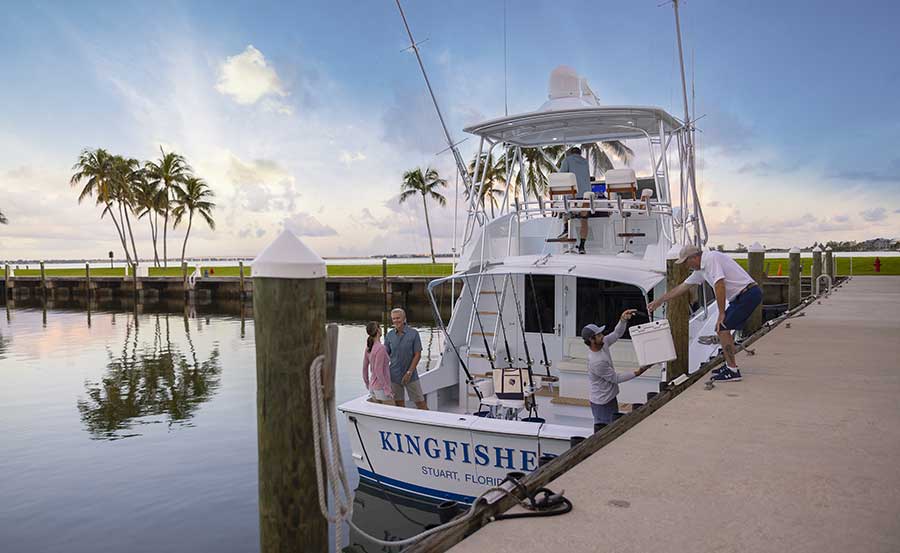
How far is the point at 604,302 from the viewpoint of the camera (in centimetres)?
1052

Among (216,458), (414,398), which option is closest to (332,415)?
(414,398)

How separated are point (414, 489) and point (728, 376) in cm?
389

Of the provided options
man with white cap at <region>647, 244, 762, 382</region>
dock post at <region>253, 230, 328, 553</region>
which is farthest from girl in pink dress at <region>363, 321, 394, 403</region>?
dock post at <region>253, 230, 328, 553</region>

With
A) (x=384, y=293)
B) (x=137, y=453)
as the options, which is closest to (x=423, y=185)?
(x=384, y=293)

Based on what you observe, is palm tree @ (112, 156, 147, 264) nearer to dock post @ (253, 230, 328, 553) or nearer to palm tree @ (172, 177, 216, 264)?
palm tree @ (172, 177, 216, 264)

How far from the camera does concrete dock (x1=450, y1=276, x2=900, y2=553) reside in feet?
10.8

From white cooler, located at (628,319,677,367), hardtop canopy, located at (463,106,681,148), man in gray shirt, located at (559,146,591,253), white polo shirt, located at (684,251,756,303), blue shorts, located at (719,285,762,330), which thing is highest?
hardtop canopy, located at (463,106,681,148)

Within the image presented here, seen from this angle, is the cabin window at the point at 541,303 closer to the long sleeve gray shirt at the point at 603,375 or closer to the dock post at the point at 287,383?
the long sleeve gray shirt at the point at 603,375

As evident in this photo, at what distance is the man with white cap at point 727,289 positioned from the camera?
713cm

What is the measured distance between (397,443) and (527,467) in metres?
A: 1.68

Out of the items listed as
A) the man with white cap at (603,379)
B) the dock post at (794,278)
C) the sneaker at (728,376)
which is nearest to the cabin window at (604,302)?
the sneaker at (728,376)

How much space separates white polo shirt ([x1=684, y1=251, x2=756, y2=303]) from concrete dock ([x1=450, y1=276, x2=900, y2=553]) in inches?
42.5

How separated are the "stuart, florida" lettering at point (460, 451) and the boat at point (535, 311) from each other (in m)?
0.01

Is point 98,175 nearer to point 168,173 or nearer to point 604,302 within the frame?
point 168,173
